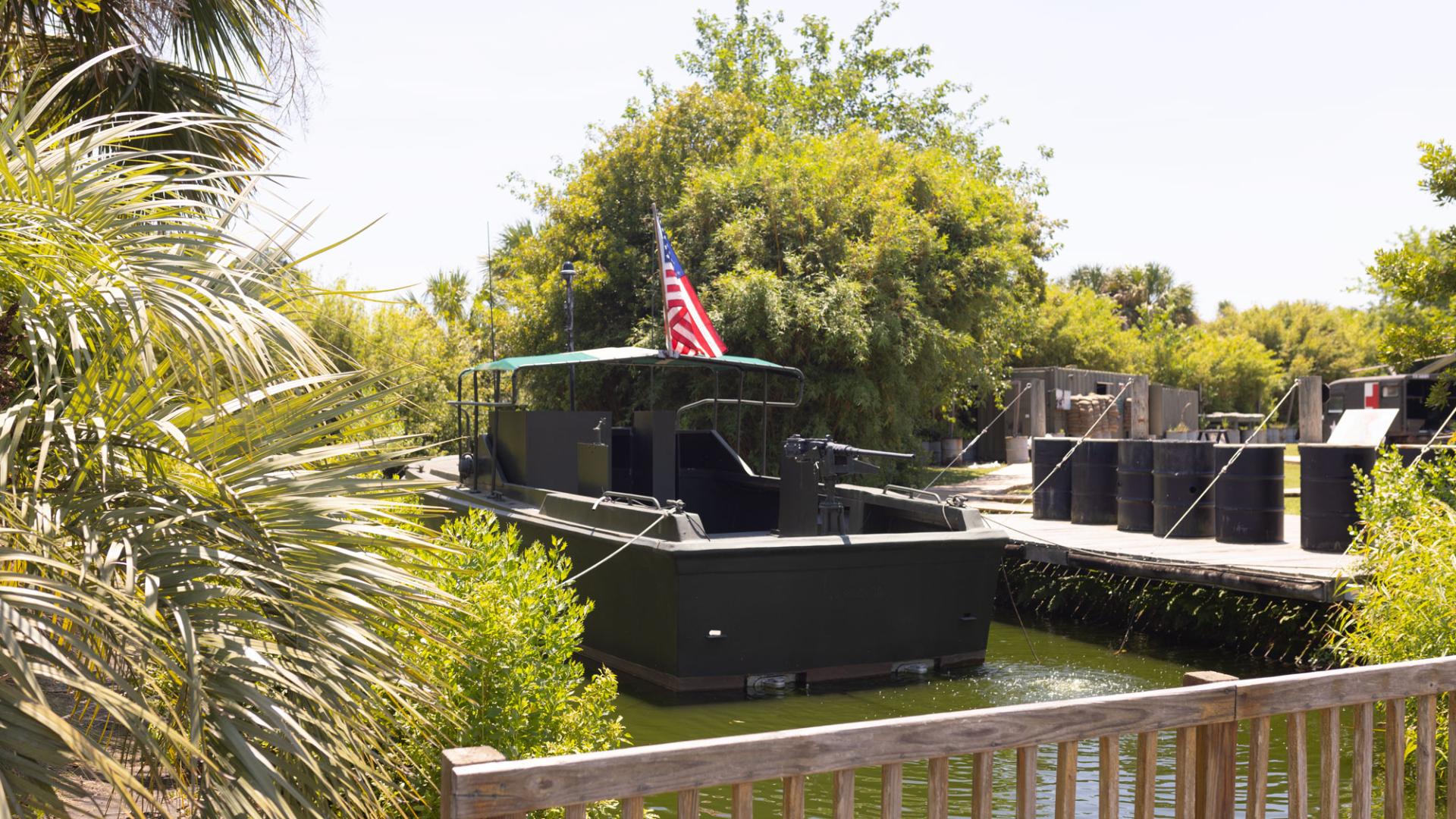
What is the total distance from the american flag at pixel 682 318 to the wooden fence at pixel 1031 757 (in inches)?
322

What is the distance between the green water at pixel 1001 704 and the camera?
7.03 meters

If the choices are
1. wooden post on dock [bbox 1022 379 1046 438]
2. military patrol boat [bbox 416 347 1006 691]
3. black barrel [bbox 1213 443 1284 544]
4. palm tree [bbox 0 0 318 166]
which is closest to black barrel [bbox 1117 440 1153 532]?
black barrel [bbox 1213 443 1284 544]

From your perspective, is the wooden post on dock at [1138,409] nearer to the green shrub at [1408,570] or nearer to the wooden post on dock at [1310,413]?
the wooden post on dock at [1310,413]

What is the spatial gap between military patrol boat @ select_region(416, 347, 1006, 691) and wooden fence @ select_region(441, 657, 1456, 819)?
5211 millimetres

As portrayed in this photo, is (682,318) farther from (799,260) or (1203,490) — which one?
(799,260)

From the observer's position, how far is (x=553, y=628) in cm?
453

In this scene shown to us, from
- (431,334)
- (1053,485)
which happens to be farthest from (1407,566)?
(431,334)

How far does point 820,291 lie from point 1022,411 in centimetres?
1240

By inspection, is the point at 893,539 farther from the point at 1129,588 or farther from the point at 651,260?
the point at 651,260

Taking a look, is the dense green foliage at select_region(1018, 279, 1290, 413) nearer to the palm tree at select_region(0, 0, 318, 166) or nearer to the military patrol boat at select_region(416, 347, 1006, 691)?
the military patrol boat at select_region(416, 347, 1006, 691)

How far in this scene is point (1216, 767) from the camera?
10.9 feet

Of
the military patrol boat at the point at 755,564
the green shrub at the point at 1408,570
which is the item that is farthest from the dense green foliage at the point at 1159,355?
the green shrub at the point at 1408,570

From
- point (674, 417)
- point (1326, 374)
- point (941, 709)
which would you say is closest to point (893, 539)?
point (941, 709)

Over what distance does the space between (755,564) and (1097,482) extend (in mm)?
8330
